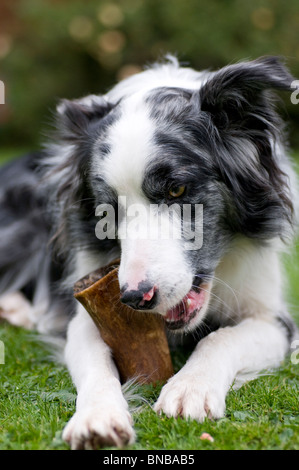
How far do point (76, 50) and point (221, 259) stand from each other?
16.3 m

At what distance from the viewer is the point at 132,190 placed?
3512 millimetres

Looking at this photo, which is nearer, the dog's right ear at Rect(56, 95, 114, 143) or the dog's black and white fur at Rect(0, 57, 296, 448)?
the dog's black and white fur at Rect(0, 57, 296, 448)

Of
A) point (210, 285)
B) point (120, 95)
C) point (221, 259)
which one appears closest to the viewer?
point (210, 285)

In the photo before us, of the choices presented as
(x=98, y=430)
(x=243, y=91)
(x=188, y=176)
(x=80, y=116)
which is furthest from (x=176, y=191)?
(x=98, y=430)

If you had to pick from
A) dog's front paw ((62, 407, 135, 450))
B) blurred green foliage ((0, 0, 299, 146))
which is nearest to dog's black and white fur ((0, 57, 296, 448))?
dog's front paw ((62, 407, 135, 450))

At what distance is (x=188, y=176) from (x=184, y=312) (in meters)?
0.76

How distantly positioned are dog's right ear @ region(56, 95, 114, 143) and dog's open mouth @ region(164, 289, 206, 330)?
4.45 ft

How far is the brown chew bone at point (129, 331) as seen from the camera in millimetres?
3389

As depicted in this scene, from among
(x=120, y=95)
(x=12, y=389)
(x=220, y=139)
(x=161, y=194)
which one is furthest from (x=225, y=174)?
(x=12, y=389)

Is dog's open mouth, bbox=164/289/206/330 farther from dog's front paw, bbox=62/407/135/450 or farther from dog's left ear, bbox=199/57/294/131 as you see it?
dog's left ear, bbox=199/57/294/131

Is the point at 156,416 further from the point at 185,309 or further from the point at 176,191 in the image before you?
the point at 176,191

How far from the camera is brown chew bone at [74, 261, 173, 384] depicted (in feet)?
11.1

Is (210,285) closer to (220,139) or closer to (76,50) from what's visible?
(220,139)

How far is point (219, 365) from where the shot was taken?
133 inches
